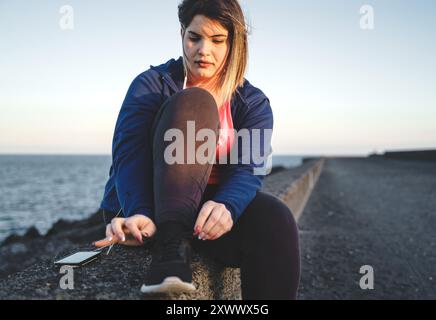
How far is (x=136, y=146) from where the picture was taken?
1.48 m

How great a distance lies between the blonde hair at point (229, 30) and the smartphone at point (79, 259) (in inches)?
35.4

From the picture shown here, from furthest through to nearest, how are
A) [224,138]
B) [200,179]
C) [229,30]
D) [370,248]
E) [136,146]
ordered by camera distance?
1. [370,248]
2. [229,30]
3. [224,138]
4. [136,146]
5. [200,179]

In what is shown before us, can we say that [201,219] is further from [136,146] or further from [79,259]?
[79,259]

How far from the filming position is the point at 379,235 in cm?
432

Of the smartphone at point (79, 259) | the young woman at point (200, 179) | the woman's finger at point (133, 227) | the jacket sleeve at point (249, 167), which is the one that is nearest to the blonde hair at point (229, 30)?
the young woman at point (200, 179)

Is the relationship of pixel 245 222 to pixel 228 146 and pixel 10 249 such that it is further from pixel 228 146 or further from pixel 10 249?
pixel 10 249

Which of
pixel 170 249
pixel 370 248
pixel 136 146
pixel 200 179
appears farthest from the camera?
pixel 370 248

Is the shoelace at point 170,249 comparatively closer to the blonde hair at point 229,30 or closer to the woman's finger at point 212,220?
the woman's finger at point 212,220

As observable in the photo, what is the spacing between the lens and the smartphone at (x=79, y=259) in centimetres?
140

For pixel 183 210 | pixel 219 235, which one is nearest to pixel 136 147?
pixel 183 210

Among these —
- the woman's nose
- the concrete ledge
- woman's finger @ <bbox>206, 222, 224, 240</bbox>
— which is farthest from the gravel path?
the woman's nose

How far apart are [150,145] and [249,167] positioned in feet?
1.39

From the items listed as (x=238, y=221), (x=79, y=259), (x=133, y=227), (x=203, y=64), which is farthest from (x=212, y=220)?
(x=203, y=64)

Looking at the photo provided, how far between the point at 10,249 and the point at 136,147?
6.82 m
